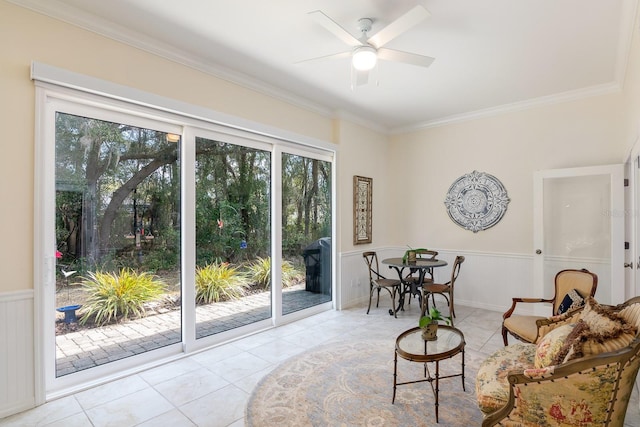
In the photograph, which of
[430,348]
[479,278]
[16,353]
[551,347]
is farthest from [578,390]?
[479,278]

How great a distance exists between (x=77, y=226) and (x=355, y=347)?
2829 mm

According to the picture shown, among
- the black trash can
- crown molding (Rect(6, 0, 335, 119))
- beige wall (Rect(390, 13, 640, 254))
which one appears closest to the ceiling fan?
crown molding (Rect(6, 0, 335, 119))

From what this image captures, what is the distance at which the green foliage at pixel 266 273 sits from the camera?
13.3 ft

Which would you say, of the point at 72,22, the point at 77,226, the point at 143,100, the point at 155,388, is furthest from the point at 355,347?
the point at 72,22

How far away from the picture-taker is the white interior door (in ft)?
12.4

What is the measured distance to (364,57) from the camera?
8.89 ft

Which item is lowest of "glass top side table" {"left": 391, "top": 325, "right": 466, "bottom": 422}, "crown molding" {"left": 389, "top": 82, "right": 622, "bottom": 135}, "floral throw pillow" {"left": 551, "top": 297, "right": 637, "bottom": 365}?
"glass top side table" {"left": 391, "top": 325, "right": 466, "bottom": 422}

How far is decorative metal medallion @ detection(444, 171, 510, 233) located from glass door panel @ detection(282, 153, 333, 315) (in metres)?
2.00

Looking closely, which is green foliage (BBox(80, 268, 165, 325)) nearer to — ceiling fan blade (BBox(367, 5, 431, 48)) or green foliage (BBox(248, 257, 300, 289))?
green foliage (BBox(248, 257, 300, 289))

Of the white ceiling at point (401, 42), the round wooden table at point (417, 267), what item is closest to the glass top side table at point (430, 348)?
the round wooden table at point (417, 267)

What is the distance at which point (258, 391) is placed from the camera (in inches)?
104

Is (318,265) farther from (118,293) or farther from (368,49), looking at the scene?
(368,49)

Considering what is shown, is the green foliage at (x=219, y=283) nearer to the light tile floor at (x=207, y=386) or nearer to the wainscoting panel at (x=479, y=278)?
the light tile floor at (x=207, y=386)

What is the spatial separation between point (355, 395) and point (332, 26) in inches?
109
